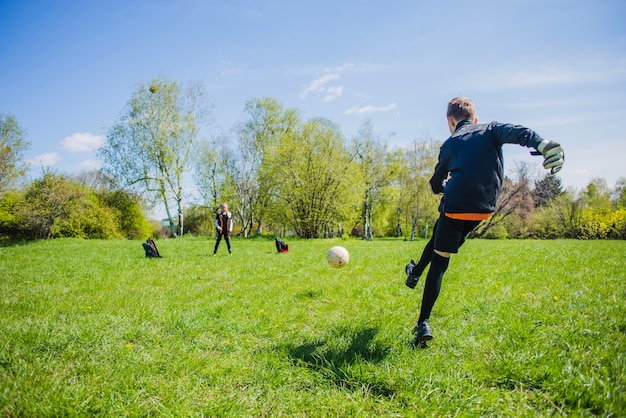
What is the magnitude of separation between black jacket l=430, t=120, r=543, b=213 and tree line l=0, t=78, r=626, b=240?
22.7 m

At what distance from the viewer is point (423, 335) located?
3.37 meters

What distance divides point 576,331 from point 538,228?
155 feet

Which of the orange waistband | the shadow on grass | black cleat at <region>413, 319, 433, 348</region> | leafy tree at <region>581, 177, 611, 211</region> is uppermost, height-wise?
leafy tree at <region>581, 177, 611, 211</region>

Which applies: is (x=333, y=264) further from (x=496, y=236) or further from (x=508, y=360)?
(x=496, y=236)

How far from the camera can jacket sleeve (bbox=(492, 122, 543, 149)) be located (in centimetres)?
307

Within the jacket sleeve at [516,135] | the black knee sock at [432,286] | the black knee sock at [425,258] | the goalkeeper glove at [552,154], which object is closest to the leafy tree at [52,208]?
the black knee sock at [425,258]

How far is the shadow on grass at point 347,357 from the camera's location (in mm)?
2838

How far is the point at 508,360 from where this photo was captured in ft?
9.95

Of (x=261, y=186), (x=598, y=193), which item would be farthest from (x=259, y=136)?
Result: (x=598, y=193)

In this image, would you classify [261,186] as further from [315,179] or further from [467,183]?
[467,183]

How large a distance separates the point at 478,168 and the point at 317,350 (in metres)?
2.57

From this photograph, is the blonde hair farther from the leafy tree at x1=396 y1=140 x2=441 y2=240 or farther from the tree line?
the leafy tree at x1=396 y1=140 x2=441 y2=240

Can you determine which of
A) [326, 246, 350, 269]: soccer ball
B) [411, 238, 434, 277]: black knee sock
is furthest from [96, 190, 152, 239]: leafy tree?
[411, 238, 434, 277]: black knee sock

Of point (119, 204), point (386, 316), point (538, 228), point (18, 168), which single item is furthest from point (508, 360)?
point (538, 228)
